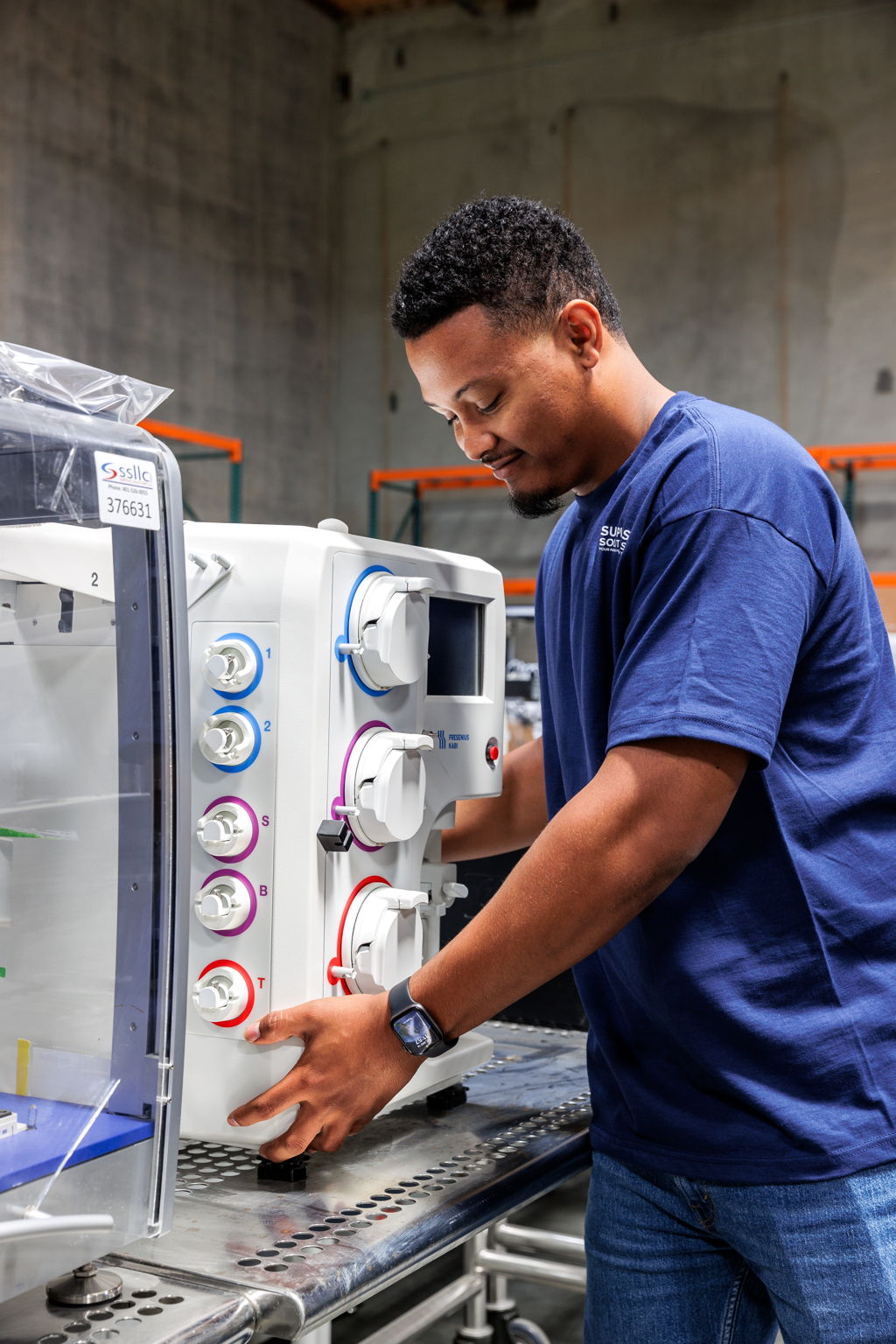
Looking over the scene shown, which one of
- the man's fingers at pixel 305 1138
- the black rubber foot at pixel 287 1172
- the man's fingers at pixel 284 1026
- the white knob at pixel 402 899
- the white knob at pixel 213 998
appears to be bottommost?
the black rubber foot at pixel 287 1172

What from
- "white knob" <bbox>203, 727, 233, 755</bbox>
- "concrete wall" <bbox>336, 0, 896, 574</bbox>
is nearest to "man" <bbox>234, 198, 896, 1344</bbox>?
"white knob" <bbox>203, 727, 233, 755</bbox>

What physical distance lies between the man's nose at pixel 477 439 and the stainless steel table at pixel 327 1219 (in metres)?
0.65

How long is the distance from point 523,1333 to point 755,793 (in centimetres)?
155

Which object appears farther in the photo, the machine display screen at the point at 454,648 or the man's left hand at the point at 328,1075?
the machine display screen at the point at 454,648

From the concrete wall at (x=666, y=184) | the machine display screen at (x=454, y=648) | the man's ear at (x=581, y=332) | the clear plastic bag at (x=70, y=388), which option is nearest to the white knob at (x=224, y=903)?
the machine display screen at (x=454, y=648)

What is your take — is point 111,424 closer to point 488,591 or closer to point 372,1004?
point 372,1004

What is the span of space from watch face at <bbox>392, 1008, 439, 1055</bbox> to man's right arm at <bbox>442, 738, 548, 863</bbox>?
0.39 metres

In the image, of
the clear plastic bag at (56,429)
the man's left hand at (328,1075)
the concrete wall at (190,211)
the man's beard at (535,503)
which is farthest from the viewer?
the concrete wall at (190,211)

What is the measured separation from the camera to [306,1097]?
111 cm

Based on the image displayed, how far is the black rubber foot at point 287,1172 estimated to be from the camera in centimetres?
114

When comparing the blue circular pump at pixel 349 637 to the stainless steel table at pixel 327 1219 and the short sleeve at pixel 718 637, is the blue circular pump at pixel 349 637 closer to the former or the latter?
the short sleeve at pixel 718 637

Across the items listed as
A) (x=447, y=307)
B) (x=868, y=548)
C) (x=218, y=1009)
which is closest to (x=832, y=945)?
(x=218, y=1009)

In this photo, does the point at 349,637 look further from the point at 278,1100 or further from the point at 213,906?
the point at 278,1100

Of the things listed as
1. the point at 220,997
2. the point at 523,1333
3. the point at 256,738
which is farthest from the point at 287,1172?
the point at 523,1333
